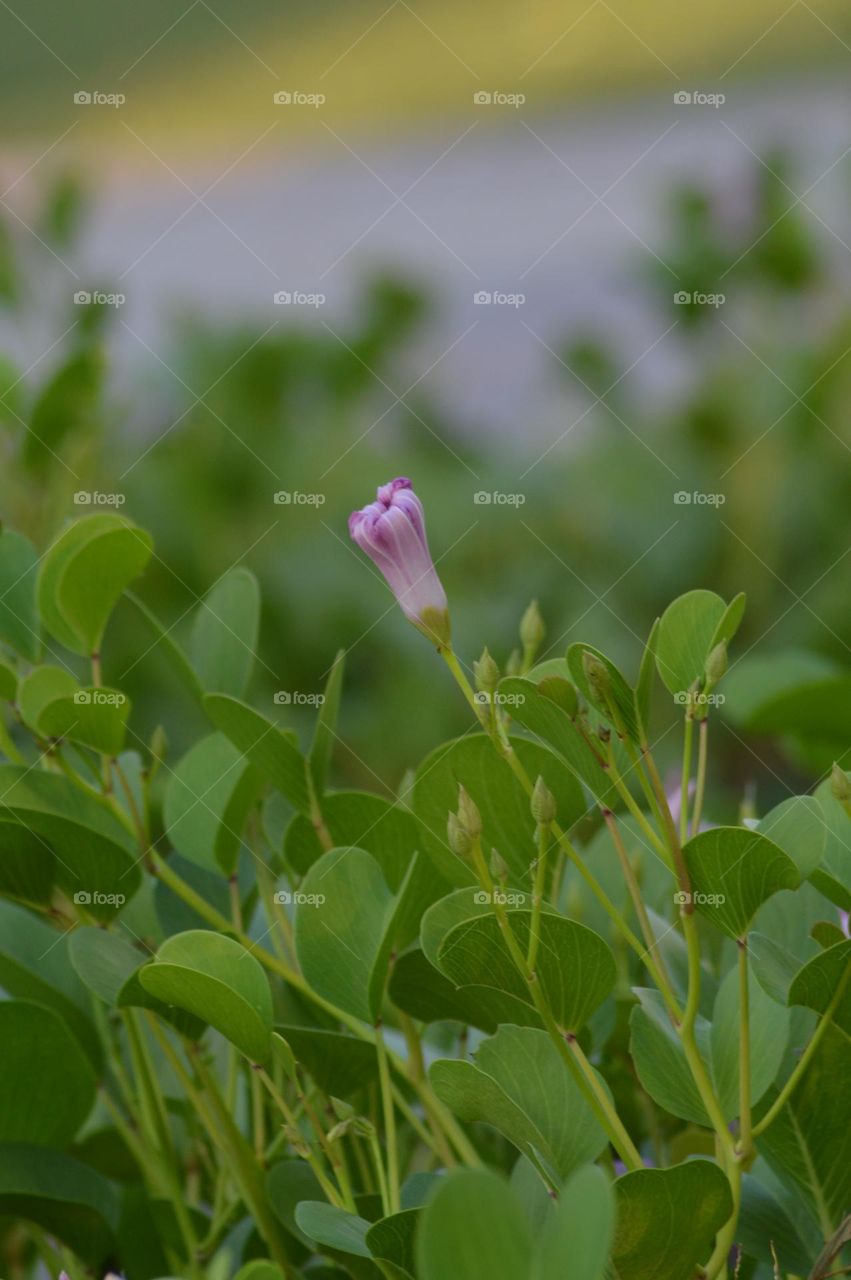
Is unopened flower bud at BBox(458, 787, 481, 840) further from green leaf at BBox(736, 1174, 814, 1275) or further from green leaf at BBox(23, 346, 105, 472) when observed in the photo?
green leaf at BBox(23, 346, 105, 472)

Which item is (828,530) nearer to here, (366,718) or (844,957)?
(366,718)

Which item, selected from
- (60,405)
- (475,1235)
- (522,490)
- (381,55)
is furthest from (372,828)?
(381,55)

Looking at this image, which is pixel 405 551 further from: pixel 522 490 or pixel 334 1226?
pixel 522 490

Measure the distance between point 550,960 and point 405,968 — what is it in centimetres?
5

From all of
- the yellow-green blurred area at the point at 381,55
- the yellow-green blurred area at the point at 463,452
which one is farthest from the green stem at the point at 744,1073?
the yellow-green blurred area at the point at 381,55

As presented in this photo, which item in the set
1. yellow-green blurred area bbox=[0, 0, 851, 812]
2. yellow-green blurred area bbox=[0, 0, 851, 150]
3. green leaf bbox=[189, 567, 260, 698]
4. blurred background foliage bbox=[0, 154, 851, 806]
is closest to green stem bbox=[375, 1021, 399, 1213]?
green leaf bbox=[189, 567, 260, 698]

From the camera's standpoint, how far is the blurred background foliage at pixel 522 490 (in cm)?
117

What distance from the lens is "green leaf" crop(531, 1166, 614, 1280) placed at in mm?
168

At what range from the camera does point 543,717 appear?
0.28 meters

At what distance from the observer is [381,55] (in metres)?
2.97

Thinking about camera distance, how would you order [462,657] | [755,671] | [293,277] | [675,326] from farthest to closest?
1. [293,277]
2. [675,326]
3. [462,657]
4. [755,671]

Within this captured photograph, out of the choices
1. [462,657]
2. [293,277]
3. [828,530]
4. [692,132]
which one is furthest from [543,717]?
[692,132]

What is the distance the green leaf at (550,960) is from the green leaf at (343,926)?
0.10ft

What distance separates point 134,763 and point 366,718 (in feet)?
2.67
